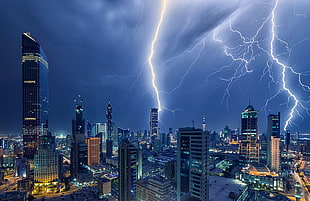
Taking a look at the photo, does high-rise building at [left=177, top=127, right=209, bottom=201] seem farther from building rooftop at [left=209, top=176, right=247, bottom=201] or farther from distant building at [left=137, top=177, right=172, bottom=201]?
building rooftop at [left=209, top=176, right=247, bottom=201]

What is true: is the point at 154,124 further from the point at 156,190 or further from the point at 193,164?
the point at 193,164

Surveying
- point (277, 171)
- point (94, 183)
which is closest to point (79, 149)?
point (94, 183)

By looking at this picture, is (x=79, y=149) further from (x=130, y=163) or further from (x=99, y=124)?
(x=99, y=124)

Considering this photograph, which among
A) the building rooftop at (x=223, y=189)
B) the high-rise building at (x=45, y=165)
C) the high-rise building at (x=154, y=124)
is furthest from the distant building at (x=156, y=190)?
the high-rise building at (x=154, y=124)

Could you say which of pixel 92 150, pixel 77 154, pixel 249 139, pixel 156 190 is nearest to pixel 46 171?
pixel 77 154

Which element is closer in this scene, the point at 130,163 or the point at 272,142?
the point at 130,163

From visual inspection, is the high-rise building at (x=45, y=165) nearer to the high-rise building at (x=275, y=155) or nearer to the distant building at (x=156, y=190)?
the distant building at (x=156, y=190)
